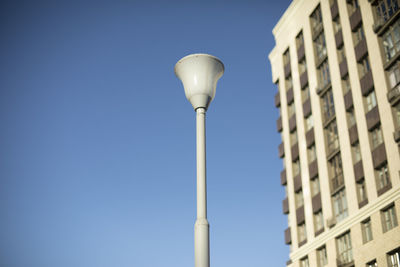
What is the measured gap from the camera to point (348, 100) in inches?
1391

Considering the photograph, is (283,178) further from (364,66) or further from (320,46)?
(364,66)

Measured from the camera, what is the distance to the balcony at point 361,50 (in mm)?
34344

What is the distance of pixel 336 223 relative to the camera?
34500 millimetres

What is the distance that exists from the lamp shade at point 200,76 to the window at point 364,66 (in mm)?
28898

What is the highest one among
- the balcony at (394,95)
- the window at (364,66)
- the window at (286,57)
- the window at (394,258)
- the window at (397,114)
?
the window at (286,57)

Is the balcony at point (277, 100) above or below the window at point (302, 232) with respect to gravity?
above

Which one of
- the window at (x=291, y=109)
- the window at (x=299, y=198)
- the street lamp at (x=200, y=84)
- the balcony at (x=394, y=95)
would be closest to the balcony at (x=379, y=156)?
the balcony at (x=394, y=95)

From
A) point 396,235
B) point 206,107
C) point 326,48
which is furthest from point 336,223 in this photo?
point 206,107

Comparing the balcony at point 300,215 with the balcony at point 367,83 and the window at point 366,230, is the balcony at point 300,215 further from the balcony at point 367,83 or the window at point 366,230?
the balcony at point 367,83

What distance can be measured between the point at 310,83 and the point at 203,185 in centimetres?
3550

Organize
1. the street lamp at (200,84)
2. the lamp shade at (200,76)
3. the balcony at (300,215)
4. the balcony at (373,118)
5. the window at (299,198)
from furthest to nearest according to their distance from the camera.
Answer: the window at (299,198) < the balcony at (300,215) < the balcony at (373,118) < the lamp shade at (200,76) < the street lamp at (200,84)

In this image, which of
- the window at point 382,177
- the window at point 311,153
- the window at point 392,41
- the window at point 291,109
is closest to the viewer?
the window at point 382,177

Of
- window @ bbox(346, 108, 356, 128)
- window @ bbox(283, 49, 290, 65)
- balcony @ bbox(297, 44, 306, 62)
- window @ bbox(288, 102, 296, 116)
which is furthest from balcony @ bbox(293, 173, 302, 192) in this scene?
window @ bbox(283, 49, 290, 65)

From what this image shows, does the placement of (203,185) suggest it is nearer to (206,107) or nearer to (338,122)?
(206,107)
